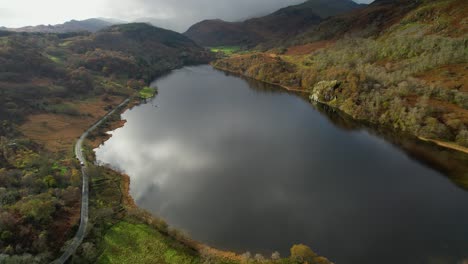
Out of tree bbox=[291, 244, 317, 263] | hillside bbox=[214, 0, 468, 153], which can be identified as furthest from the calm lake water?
hillside bbox=[214, 0, 468, 153]

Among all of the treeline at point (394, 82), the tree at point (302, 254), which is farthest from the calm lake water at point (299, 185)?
the treeline at point (394, 82)

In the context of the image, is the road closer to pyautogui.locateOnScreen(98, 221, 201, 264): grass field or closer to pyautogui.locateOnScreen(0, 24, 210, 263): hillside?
pyautogui.locateOnScreen(0, 24, 210, 263): hillside

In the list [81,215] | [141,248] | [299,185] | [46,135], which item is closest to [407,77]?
[299,185]

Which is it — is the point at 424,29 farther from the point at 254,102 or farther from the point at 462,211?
the point at 462,211

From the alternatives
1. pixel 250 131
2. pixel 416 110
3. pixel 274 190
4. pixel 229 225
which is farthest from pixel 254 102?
pixel 229 225

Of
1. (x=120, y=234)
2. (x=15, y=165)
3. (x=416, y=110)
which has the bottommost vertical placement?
(x=120, y=234)

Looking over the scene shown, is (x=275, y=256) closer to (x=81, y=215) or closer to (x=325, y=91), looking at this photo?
(x=81, y=215)
